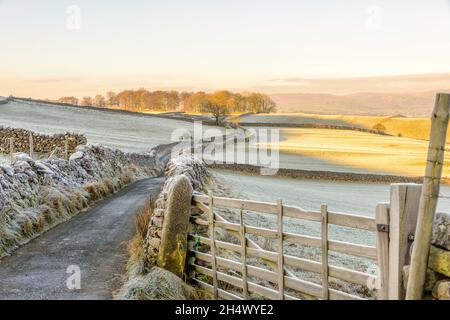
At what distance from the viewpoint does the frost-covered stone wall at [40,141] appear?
3331 centimetres

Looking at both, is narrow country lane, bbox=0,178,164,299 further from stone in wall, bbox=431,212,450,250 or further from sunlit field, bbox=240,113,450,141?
sunlit field, bbox=240,113,450,141

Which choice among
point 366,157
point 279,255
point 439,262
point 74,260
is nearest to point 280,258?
point 279,255

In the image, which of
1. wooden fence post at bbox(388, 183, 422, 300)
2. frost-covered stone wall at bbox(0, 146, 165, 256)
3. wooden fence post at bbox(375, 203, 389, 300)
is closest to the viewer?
wooden fence post at bbox(388, 183, 422, 300)

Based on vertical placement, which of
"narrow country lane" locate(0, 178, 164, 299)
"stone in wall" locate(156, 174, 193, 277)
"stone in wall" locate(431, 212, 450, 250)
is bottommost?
"narrow country lane" locate(0, 178, 164, 299)

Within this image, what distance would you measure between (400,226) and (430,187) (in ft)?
1.97

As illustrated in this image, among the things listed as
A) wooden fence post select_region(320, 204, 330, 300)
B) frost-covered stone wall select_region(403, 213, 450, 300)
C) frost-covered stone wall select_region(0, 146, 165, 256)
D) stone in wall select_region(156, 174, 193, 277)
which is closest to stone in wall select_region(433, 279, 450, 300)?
frost-covered stone wall select_region(403, 213, 450, 300)

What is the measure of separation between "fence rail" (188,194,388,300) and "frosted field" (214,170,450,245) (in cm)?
673

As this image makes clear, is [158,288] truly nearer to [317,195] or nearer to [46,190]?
[46,190]

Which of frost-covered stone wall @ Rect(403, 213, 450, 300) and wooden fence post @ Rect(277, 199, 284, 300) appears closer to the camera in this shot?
frost-covered stone wall @ Rect(403, 213, 450, 300)

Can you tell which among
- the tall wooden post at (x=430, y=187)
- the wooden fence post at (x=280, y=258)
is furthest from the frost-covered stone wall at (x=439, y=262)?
the wooden fence post at (x=280, y=258)

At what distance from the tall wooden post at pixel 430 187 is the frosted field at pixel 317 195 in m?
10.4

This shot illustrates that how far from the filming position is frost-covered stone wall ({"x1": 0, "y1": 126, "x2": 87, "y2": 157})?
33.3m
